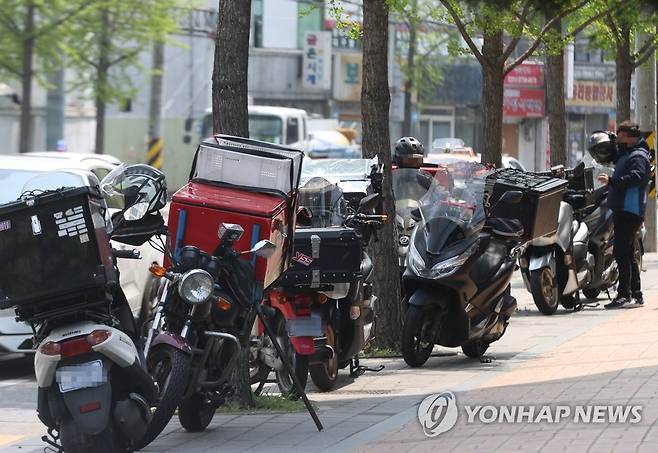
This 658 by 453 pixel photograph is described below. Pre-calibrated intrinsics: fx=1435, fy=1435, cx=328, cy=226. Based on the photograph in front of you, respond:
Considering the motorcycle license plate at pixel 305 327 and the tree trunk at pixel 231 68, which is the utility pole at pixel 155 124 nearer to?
the motorcycle license plate at pixel 305 327

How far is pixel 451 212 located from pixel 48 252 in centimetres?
489

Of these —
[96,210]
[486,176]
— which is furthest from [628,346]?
[96,210]

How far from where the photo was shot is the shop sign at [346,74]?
52.9 m

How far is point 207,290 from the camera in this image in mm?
7488

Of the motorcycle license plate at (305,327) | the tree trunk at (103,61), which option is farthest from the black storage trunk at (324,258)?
the tree trunk at (103,61)

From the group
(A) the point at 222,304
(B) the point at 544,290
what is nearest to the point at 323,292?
(A) the point at 222,304

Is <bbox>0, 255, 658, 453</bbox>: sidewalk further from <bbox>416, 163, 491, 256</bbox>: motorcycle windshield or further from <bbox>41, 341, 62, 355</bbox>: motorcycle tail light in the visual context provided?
<bbox>41, 341, 62, 355</bbox>: motorcycle tail light

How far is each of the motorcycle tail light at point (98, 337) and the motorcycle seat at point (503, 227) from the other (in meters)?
5.19

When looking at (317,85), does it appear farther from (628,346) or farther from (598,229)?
(628,346)

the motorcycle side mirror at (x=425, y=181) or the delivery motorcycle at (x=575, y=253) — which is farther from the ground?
the motorcycle side mirror at (x=425, y=181)

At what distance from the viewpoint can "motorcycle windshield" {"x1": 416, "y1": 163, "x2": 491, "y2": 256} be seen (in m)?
11.2

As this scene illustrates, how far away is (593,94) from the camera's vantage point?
57750mm

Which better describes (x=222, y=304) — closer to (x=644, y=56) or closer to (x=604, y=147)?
(x=604, y=147)

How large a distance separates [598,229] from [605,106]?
43053mm
